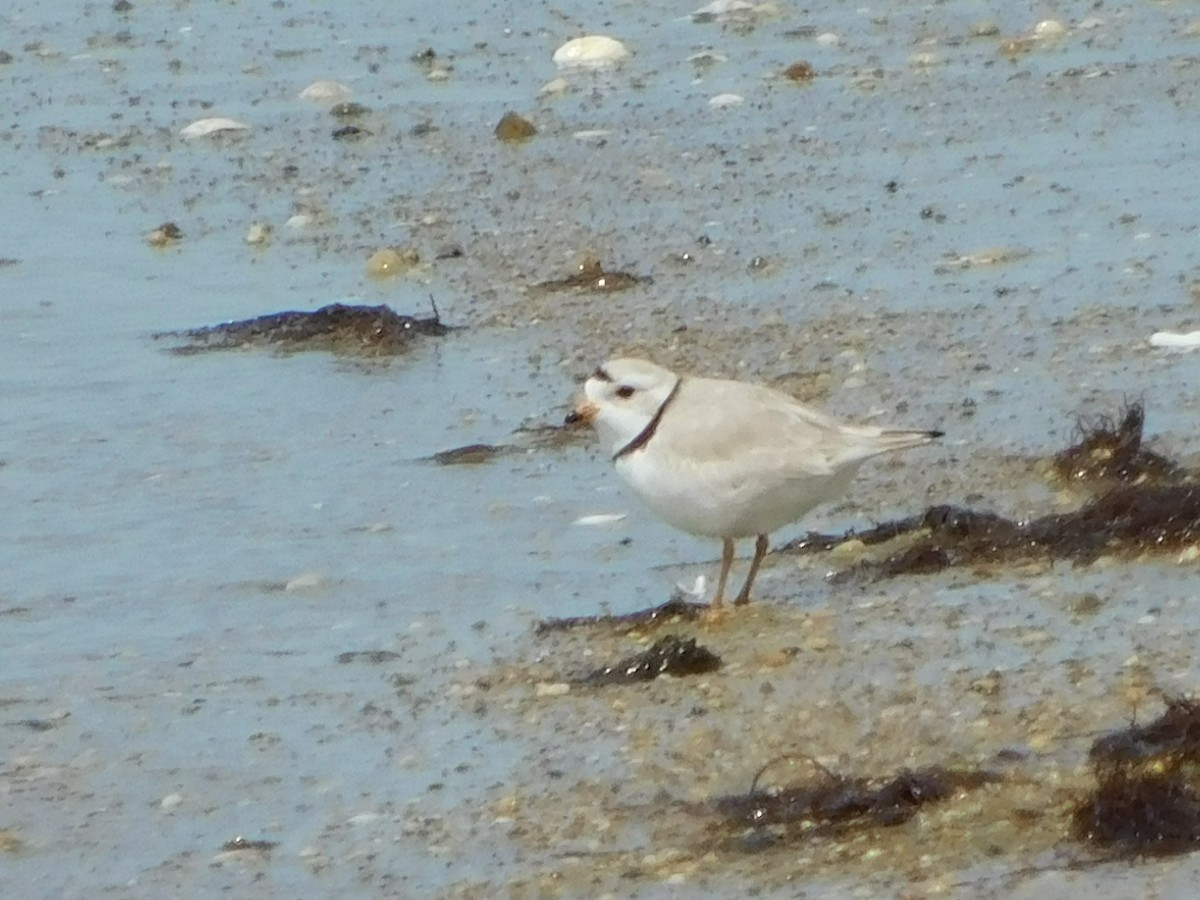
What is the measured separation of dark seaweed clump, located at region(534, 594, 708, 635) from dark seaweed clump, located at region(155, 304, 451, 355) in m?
2.71

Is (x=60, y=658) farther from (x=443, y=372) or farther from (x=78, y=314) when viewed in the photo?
(x=78, y=314)

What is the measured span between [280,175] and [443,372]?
3.13 meters

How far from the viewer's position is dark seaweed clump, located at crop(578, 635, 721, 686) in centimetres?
510

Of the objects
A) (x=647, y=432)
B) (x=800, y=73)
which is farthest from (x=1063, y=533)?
(x=800, y=73)

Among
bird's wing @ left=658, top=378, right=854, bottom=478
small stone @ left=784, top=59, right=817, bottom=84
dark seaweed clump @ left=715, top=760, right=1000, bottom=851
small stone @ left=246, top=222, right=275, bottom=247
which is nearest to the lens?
dark seaweed clump @ left=715, top=760, right=1000, bottom=851

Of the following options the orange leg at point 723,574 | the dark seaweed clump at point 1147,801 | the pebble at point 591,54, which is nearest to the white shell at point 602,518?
the orange leg at point 723,574

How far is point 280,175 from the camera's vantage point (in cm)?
1087

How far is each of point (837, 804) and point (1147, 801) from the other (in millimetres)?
562

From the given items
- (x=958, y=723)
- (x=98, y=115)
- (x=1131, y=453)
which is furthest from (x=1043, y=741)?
(x=98, y=115)

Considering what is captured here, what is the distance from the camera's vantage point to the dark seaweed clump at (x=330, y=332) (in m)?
8.27

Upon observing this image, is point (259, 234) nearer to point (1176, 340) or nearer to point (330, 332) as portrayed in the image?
point (330, 332)

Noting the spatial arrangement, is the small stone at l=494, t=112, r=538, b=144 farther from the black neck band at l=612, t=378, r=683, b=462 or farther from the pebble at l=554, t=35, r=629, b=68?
the black neck band at l=612, t=378, r=683, b=462

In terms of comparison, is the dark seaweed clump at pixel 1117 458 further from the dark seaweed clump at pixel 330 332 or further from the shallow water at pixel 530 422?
the dark seaweed clump at pixel 330 332

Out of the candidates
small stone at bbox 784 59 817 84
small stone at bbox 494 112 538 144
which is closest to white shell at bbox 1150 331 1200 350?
small stone at bbox 494 112 538 144
